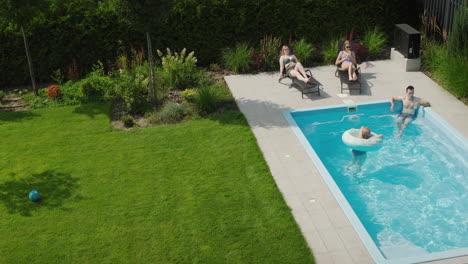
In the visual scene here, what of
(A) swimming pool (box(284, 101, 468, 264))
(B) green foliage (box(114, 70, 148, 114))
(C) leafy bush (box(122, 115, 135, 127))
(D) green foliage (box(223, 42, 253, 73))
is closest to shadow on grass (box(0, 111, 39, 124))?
(B) green foliage (box(114, 70, 148, 114))

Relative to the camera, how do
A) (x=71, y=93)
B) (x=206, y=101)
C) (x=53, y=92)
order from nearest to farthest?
1. (x=206, y=101)
2. (x=53, y=92)
3. (x=71, y=93)

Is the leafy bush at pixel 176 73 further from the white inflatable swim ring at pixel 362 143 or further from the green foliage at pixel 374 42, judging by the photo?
the green foliage at pixel 374 42

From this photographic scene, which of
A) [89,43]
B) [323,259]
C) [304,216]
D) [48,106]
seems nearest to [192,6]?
[89,43]

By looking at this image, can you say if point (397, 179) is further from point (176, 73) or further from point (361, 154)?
point (176, 73)

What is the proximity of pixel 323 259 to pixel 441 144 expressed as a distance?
17.1 ft

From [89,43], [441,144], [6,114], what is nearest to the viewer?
[441,144]

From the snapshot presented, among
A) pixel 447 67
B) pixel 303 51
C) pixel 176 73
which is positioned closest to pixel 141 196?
pixel 176 73

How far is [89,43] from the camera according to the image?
1638 cm

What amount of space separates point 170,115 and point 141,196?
3.73m

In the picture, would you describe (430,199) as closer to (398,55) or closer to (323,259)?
(323,259)

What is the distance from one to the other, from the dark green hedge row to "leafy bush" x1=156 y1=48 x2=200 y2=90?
4.42 feet

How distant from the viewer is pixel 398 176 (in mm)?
11031

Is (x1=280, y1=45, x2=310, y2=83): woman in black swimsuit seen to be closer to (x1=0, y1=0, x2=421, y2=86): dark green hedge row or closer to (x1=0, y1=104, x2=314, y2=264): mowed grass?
(x1=0, y1=0, x2=421, y2=86): dark green hedge row

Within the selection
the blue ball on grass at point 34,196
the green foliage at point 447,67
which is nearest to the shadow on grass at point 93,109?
the blue ball on grass at point 34,196
